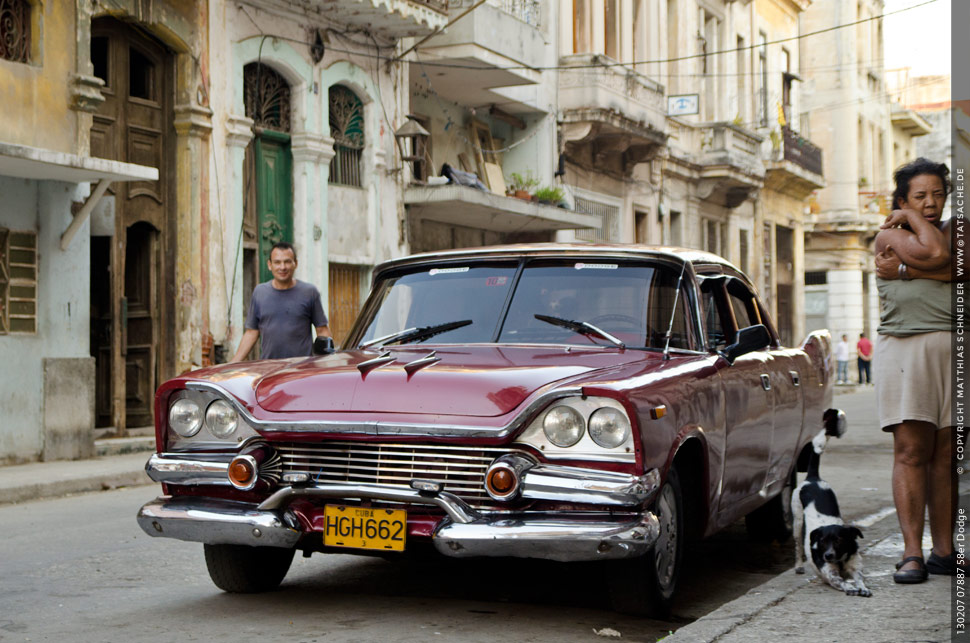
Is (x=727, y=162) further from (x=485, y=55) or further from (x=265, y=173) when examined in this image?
(x=265, y=173)

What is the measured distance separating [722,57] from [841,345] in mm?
11113

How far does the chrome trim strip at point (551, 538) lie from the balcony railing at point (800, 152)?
34.2 m

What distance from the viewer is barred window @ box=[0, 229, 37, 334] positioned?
538 inches

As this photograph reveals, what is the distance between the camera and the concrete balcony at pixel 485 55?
21109 mm

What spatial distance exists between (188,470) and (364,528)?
857 millimetres

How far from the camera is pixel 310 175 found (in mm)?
18609

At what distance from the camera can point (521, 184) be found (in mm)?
24578

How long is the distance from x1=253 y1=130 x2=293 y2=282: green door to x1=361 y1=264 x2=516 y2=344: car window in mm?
11747

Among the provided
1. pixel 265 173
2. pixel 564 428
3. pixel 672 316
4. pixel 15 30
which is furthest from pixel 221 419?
pixel 265 173

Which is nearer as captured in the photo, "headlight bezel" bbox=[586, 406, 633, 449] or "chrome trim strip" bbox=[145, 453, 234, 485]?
"headlight bezel" bbox=[586, 406, 633, 449]

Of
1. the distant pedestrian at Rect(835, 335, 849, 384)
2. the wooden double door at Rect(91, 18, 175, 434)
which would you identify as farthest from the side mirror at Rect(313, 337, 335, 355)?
the distant pedestrian at Rect(835, 335, 849, 384)

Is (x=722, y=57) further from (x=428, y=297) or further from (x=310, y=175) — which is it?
(x=428, y=297)

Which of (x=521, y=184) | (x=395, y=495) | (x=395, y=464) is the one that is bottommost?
(x=395, y=495)

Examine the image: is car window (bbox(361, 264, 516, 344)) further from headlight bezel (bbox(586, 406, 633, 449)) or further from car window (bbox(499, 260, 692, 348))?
headlight bezel (bbox(586, 406, 633, 449))
